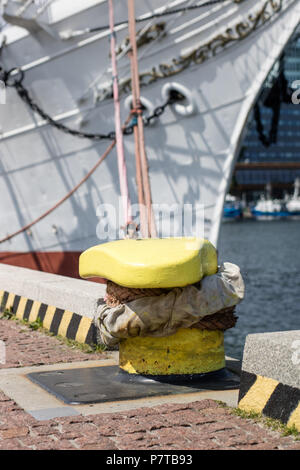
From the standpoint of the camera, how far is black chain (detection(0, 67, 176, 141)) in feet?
33.4

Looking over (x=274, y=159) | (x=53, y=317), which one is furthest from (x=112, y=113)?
(x=274, y=159)

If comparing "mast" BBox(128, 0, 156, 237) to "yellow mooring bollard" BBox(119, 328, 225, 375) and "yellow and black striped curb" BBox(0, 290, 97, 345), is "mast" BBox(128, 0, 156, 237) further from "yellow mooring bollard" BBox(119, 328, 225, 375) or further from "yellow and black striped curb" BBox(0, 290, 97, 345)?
"yellow mooring bollard" BBox(119, 328, 225, 375)

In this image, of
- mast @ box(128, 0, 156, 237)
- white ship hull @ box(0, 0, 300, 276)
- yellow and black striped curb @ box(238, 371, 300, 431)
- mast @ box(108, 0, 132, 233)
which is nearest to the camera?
yellow and black striped curb @ box(238, 371, 300, 431)

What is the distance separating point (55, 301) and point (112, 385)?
83.9 inches

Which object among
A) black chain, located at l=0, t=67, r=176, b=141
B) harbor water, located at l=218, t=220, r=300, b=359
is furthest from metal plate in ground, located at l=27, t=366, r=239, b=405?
black chain, located at l=0, t=67, r=176, b=141

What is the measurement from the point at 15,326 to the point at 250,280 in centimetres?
1549

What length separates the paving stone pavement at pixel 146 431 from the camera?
320 centimetres

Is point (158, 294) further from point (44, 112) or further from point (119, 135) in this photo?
point (44, 112)

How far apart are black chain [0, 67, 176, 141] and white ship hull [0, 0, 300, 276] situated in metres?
0.11

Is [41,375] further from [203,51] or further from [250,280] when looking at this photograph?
[250,280]

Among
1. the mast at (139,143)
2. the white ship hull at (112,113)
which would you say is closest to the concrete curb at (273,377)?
the mast at (139,143)

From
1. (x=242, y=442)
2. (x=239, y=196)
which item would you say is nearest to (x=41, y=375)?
(x=242, y=442)

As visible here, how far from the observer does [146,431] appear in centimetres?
341

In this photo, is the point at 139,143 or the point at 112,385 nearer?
the point at 112,385
